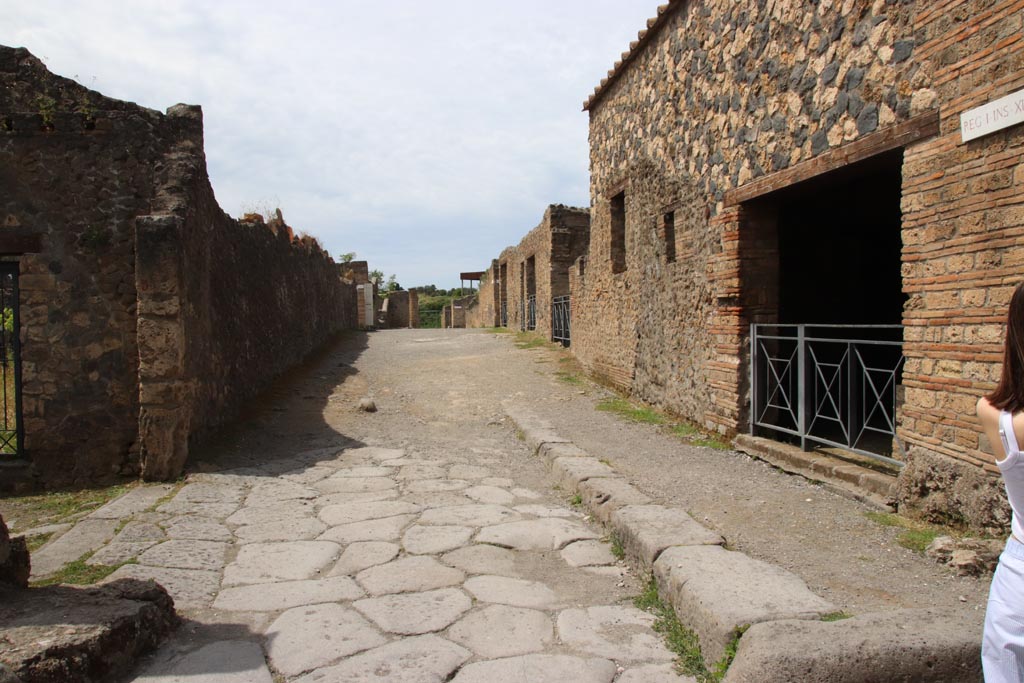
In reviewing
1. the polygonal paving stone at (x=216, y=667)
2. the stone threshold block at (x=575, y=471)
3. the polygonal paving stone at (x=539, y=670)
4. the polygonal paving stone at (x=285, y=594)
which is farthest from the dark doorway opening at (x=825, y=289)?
the polygonal paving stone at (x=216, y=667)

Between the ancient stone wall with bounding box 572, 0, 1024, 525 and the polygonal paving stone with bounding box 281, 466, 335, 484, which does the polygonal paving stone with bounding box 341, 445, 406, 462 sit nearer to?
the polygonal paving stone with bounding box 281, 466, 335, 484

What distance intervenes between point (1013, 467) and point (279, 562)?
3.21m

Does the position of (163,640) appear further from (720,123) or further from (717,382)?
(720,123)

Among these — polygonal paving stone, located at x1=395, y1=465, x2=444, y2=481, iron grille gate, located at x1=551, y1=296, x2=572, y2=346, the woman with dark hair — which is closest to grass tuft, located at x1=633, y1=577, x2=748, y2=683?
the woman with dark hair

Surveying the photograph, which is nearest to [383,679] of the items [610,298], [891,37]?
[891,37]

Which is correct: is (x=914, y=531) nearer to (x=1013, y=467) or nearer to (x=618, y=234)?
(x=1013, y=467)

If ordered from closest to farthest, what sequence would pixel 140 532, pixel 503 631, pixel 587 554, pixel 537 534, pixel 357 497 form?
pixel 503 631, pixel 587 554, pixel 140 532, pixel 537 534, pixel 357 497

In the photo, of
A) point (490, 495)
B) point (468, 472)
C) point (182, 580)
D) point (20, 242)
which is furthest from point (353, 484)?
point (20, 242)

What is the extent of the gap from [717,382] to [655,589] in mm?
3777

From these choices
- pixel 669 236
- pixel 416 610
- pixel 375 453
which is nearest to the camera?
pixel 416 610

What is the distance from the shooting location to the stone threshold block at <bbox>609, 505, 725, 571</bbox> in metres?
3.35

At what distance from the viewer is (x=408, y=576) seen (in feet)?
11.1

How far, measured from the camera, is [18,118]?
572 cm

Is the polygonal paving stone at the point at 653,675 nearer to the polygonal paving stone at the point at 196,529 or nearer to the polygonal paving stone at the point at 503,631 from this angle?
the polygonal paving stone at the point at 503,631
